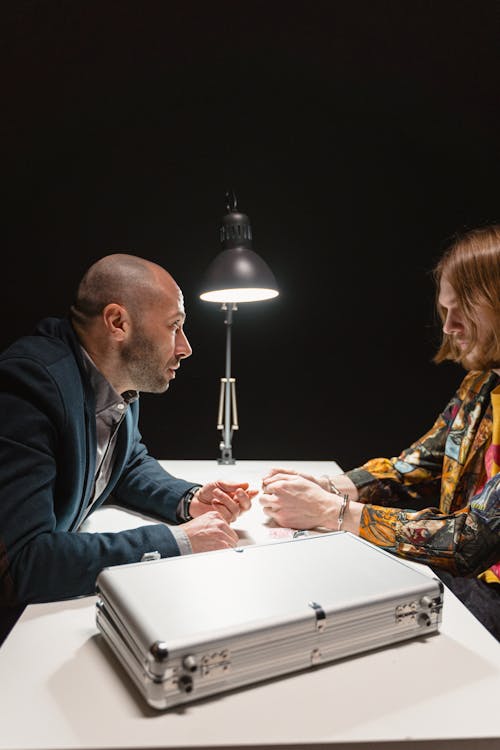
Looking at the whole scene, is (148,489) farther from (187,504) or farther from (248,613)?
(248,613)

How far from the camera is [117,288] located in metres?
1.26

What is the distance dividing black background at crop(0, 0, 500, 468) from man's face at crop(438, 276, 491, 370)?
1183mm

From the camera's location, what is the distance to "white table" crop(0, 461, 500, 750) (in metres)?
0.58

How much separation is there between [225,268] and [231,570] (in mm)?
1267

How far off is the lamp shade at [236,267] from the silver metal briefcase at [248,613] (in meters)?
1.15

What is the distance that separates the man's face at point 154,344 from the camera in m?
1.27

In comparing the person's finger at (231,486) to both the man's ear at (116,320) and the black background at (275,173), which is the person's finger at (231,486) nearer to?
the man's ear at (116,320)

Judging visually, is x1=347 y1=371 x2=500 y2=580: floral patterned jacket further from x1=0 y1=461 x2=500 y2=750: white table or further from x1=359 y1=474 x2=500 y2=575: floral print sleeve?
x1=0 y1=461 x2=500 y2=750: white table

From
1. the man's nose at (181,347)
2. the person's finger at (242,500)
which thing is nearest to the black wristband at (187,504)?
the person's finger at (242,500)

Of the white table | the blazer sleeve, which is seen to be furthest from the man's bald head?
the white table

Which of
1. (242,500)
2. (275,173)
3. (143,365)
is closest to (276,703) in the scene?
(242,500)

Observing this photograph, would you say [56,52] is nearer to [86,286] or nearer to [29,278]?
[29,278]

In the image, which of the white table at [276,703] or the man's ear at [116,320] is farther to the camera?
the man's ear at [116,320]

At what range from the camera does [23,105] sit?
98.2 inches
